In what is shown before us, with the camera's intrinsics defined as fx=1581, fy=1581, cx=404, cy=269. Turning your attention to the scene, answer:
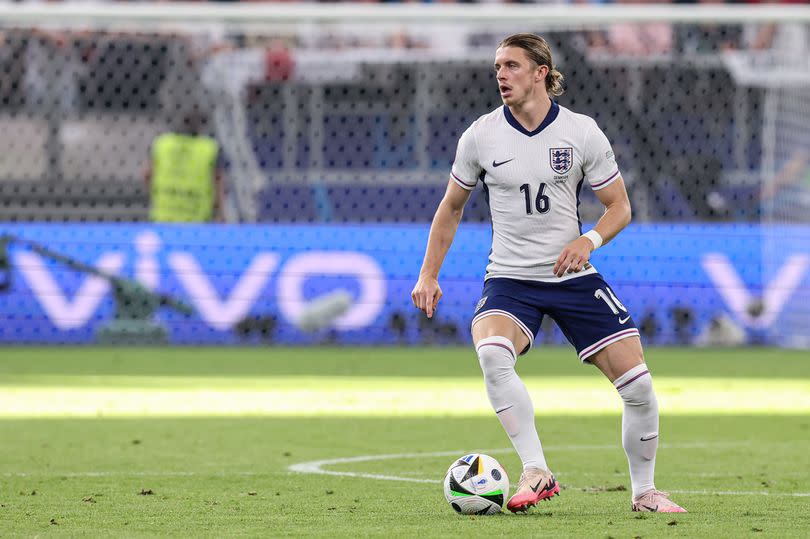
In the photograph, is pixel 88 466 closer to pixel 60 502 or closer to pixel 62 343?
pixel 60 502

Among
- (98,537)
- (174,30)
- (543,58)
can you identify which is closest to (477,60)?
(174,30)

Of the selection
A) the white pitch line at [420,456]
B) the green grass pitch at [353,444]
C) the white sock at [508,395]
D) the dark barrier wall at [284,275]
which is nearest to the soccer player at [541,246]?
the white sock at [508,395]

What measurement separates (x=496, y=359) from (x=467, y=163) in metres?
0.88

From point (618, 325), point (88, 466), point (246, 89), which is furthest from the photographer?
point (246, 89)

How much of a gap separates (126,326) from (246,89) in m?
5.45

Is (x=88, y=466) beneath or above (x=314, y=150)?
beneath

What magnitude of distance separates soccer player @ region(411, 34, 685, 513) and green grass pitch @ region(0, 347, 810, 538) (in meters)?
0.47

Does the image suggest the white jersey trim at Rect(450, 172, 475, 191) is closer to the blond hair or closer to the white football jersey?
the white football jersey

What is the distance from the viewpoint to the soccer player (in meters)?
6.52

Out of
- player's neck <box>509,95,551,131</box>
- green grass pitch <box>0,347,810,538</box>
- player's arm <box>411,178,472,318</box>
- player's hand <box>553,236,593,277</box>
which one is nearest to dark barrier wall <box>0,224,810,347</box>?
green grass pitch <box>0,347,810,538</box>

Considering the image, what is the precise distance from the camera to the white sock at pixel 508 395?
21.1 ft

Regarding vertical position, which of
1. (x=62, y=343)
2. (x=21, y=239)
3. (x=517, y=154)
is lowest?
(x=62, y=343)

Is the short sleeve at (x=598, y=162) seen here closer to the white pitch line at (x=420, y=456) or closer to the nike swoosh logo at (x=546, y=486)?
the nike swoosh logo at (x=546, y=486)

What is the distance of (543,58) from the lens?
6.67 meters
